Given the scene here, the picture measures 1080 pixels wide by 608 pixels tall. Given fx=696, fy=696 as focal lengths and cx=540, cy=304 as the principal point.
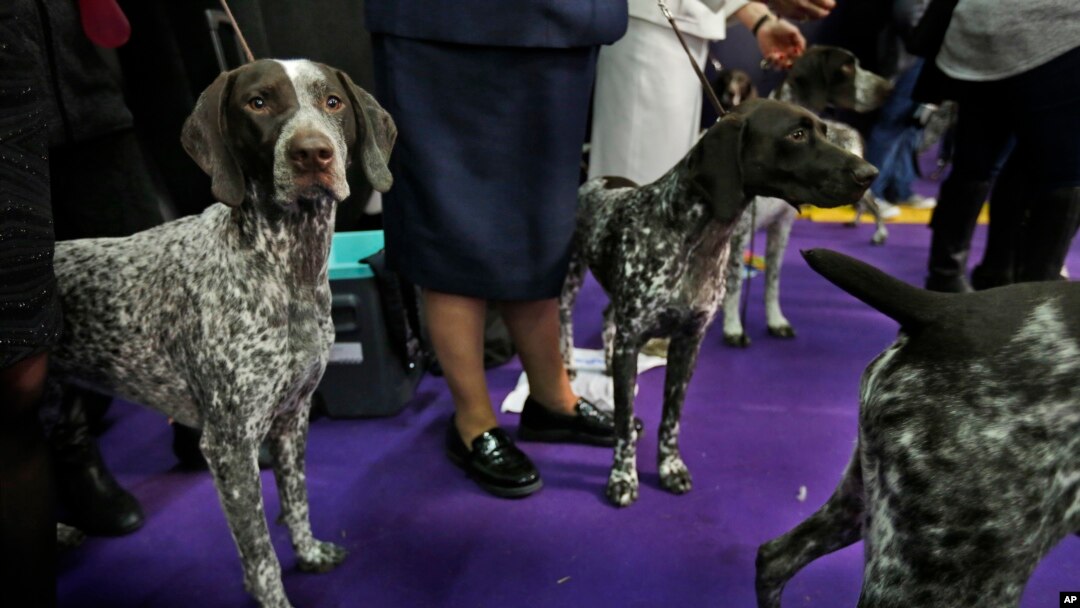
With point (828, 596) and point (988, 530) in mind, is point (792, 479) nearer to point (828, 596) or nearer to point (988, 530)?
point (828, 596)

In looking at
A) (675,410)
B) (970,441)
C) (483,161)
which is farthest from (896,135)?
(970,441)

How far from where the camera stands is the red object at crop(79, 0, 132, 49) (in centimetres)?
167

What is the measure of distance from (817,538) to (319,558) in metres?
1.21

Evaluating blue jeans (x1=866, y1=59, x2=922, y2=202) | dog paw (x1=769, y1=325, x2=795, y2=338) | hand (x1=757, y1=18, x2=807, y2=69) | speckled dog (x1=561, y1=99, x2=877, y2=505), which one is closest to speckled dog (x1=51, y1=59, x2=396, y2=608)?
speckled dog (x1=561, y1=99, x2=877, y2=505)

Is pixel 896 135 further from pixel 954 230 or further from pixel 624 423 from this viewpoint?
pixel 624 423

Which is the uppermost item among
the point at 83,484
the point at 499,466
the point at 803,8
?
the point at 803,8

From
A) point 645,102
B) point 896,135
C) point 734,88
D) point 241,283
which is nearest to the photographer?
point 241,283

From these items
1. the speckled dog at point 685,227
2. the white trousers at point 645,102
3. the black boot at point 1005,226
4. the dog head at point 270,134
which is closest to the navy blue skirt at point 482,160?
the speckled dog at point 685,227

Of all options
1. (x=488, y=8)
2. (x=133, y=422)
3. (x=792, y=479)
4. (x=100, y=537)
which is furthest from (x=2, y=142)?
(x=792, y=479)

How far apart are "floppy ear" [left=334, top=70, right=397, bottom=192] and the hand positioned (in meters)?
1.71

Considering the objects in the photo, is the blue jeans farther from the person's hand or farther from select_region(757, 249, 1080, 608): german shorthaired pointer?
select_region(757, 249, 1080, 608): german shorthaired pointer

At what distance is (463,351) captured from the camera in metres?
2.13

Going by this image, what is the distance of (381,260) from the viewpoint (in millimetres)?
2426

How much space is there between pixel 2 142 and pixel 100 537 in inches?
52.9
